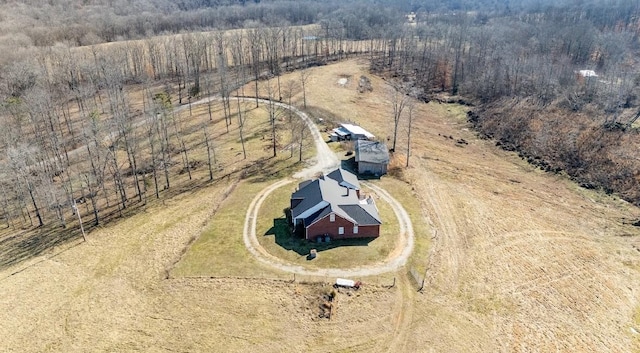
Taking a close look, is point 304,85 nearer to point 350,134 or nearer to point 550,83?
point 350,134

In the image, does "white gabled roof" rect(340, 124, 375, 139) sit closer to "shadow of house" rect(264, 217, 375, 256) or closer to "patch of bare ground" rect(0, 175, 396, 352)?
"shadow of house" rect(264, 217, 375, 256)

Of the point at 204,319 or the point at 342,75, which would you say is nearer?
the point at 204,319

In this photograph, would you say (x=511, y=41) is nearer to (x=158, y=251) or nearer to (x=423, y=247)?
(x=423, y=247)

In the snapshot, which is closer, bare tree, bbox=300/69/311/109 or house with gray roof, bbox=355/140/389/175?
house with gray roof, bbox=355/140/389/175

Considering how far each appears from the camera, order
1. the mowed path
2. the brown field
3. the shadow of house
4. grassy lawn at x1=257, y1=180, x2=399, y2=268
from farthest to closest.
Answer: the shadow of house, grassy lawn at x1=257, y1=180, x2=399, y2=268, the mowed path, the brown field

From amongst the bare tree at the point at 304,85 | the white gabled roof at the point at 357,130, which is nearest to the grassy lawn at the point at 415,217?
the white gabled roof at the point at 357,130

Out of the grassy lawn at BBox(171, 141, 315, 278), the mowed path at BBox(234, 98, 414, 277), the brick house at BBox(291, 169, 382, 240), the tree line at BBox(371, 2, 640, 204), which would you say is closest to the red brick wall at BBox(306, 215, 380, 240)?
the brick house at BBox(291, 169, 382, 240)

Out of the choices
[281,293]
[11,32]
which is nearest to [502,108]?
[281,293]
